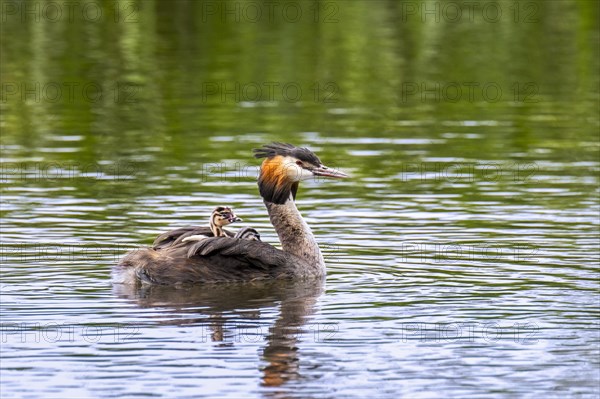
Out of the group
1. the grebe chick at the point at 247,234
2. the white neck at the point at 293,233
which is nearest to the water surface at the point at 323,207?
the white neck at the point at 293,233

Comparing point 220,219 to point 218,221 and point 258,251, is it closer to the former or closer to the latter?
point 218,221

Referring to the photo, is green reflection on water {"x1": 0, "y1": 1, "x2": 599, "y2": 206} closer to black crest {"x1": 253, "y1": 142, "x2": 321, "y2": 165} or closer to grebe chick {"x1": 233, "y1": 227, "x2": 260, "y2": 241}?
black crest {"x1": 253, "y1": 142, "x2": 321, "y2": 165}

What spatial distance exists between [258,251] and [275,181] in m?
1.02

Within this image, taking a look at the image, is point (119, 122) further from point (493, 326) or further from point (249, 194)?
point (493, 326)

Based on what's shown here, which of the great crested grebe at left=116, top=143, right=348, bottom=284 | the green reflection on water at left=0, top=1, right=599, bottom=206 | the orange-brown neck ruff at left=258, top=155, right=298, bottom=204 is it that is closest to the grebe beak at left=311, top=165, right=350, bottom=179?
the great crested grebe at left=116, top=143, right=348, bottom=284

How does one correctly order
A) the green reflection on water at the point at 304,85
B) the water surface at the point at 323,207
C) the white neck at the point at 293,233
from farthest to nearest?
the green reflection on water at the point at 304,85 < the white neck at the point at 293,233 < the water surface at the point at 323,207

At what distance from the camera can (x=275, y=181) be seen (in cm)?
1445

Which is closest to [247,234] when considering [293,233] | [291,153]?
[293,233]

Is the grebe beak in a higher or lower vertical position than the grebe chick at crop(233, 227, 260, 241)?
higher

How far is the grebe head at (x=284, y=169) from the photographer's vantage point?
1431 cm

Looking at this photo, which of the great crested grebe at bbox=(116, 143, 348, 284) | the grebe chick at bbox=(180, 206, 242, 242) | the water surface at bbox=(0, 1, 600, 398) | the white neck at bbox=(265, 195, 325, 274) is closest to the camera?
the water surface at bbox=(0, 1, 600, 398)

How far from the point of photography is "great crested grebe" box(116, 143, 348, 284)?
1349cm

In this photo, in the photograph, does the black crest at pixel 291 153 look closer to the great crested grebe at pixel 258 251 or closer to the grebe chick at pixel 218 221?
the great crested grebe at pixel 258 251

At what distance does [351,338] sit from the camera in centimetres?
1145
